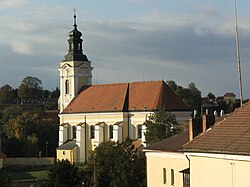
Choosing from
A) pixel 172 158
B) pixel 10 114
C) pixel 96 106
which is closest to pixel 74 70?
pixel 96 106

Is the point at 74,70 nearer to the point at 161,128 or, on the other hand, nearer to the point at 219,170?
the point at 161,128

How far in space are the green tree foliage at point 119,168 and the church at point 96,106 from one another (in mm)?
23610

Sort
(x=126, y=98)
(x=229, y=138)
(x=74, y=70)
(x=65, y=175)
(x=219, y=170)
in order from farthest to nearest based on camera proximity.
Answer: (x=74, y=70) < (x=126, y=98) < (x=65, y=175) < (x=229, y=138) < (x=219, y=170)

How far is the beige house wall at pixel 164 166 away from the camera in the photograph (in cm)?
3166

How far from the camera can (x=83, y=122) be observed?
287 feet

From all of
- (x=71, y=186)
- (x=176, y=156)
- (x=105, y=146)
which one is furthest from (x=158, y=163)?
(x=105, y=146)

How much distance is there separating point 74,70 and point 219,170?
73269 mm

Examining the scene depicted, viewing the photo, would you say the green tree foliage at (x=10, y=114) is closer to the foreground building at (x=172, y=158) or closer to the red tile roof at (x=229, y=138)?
the foreground building at (x=172, y=158)

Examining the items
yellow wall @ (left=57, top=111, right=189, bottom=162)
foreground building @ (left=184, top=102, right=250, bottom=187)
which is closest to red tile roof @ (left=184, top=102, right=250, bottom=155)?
foreground building @ (left=184, top=102, right=250, bottom=187)

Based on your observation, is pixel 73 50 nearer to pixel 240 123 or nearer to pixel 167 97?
pixel 167 97

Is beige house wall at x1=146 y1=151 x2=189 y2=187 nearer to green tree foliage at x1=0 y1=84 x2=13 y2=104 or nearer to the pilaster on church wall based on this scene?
the pilaster on church wall

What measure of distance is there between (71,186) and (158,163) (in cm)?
938

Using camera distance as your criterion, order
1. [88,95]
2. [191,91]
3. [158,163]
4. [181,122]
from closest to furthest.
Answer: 1. [158,163]
2. [181,122]
3. [88,95]
4. [191,91]

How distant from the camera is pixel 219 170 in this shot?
19953 mm
